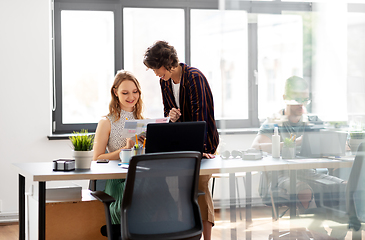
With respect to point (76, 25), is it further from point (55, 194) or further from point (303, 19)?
point (303, 19)

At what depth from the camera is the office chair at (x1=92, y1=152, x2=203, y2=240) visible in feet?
6.28

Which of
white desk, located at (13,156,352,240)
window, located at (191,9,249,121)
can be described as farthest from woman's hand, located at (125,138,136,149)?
window, located at (191,9,249,121)

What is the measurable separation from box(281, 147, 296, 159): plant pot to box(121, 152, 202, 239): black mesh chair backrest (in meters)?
0.52

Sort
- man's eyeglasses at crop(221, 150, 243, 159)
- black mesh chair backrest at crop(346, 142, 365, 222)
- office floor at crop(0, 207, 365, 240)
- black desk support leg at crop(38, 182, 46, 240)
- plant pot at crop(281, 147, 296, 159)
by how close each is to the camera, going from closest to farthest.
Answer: black mesh chair backrest at crop(346, 142, 365, 222)
office floor at crop(0, 207, 365, 240)
plant pot at crop(281, 147, 296, 159)
man's eyeglasses at crop(221, 150, 243, 159)
black desk support leg at crop(38, 182, 46, 240)

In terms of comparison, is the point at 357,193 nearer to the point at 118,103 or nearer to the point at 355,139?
the point at 355,139

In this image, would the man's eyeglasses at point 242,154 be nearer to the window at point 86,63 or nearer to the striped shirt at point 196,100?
the striped shirt at point 196,100

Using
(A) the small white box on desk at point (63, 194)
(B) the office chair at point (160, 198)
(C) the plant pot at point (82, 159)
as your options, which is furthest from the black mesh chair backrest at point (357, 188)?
(A) the small white box on desk at point (63, 194)

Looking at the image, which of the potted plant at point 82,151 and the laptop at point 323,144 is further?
the potted plant at point 82,151

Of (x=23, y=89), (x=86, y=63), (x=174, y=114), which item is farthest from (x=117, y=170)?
(x=86, y=63)

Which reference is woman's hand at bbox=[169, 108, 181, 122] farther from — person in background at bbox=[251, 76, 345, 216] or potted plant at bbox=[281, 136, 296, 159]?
potted plant at bbox=[281, 136, 296, 159]

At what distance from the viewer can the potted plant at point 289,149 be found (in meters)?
1.55

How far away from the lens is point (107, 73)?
440 cm

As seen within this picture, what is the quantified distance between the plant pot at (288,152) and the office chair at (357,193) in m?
0.27

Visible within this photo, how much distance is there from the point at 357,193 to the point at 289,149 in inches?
13.2
